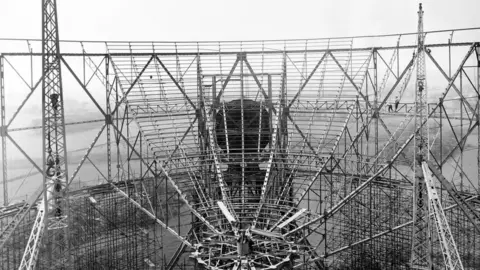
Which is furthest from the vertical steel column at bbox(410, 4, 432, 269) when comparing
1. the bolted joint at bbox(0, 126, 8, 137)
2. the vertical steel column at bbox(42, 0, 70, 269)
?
the bolted joint at bbox(0, 126, 8, 137)

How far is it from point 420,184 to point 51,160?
16.9 m

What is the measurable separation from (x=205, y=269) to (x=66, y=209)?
28.3 feet

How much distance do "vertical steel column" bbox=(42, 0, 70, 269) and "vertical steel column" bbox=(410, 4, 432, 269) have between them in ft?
49.2

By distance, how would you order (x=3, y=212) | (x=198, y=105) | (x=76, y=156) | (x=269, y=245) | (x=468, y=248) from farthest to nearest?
(x=76, y=156) < (x=198, y=105) < (x=468, y=248) < (x=3, y=212) < (x=269, y=245)

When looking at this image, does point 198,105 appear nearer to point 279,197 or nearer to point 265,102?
point 265,102

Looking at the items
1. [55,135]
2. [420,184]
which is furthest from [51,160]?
[420,184]

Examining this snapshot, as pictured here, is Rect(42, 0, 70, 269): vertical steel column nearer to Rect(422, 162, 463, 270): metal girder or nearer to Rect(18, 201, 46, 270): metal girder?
Rect(18, 201, 46, 270): metal girder

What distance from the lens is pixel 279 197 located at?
2388 centimetres

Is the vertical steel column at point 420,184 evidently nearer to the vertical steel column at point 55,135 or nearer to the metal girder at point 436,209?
the metal girder at point 436,209

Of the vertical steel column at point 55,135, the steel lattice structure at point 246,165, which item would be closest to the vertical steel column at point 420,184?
the steel lattice structure at point 246,165

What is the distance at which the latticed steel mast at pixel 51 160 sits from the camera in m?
21.5

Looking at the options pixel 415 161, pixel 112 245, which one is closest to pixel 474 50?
pixel 415 161

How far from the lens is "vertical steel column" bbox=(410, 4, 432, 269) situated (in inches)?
855

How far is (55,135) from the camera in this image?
2242 centimetres
